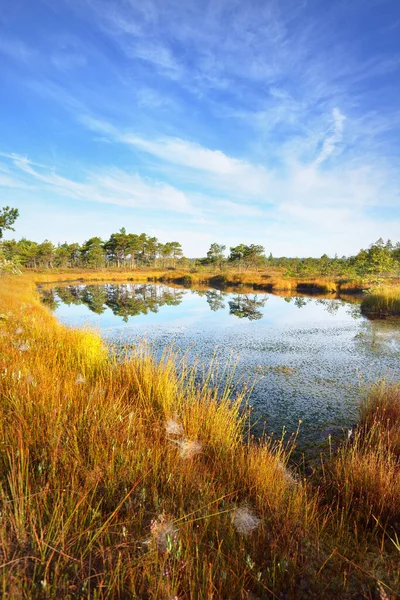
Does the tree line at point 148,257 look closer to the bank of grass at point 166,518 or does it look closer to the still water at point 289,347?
the still water at point 289,347

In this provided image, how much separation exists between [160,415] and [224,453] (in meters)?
1.23

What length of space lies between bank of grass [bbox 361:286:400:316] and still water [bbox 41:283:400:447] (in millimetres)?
1289

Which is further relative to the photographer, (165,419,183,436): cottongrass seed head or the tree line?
the tree line

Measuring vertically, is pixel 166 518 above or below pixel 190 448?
above

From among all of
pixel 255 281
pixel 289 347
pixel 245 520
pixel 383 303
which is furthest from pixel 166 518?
pixel 255 281

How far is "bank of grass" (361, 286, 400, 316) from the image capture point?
19906 millimetres

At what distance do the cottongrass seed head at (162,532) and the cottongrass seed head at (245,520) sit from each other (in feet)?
1.73

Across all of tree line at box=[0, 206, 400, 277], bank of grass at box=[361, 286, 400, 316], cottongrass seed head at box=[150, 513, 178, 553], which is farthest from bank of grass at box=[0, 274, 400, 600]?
tree line at box=[0, 206, 400, 277]

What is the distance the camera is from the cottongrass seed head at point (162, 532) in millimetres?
1885

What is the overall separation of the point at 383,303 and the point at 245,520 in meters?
22.1

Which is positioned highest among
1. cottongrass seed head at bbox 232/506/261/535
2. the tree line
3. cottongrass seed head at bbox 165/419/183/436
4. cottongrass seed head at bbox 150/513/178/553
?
the tree line

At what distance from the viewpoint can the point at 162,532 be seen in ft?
6.51

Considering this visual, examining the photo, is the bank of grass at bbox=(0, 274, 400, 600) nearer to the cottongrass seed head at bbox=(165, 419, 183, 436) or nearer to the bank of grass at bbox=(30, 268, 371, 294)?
the cottongrass seed head at bbox=(165, 419, 183, 436)

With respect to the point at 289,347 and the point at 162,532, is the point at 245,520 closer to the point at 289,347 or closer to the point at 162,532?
the point at 162,532
